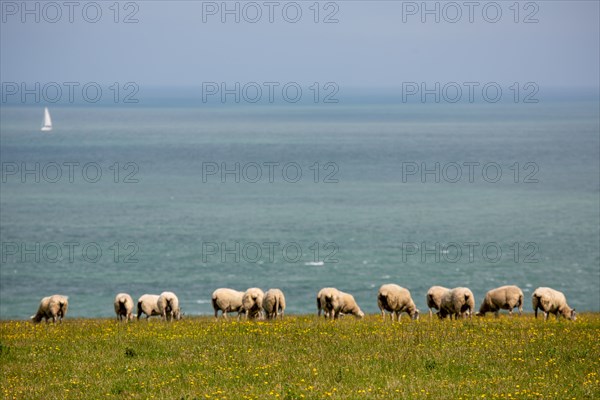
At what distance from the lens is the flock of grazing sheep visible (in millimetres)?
33000

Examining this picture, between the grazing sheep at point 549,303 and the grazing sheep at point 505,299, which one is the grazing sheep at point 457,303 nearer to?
the grazing sheep at point 549,303

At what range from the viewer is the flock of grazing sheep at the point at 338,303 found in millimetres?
33000

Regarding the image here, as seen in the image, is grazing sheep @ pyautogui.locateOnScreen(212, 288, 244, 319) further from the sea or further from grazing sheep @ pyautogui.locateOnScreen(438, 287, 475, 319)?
the sea

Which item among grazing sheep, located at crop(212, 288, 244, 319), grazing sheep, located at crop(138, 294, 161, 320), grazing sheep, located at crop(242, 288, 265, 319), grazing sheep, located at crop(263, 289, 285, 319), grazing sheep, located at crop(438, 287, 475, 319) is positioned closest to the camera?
grazing sheep, located at crop(438, 287, 475, 319)

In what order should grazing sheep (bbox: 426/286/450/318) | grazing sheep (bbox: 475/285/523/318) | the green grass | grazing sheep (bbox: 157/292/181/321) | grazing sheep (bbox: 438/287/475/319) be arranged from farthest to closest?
grazing sheep (bbox: 475/285/523/318)
grazing sheep (bbox: 426/286/450/318)
grazing sheep (bbox: 157/292/181/321)
grazing sheep (bbox: 438/287/475/319)
the green grass

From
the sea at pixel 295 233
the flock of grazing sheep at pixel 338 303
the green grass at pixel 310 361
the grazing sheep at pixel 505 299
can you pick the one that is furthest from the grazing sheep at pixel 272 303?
the sea at pixel 295 233

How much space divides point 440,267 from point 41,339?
205ft

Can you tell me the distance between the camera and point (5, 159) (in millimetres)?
190875

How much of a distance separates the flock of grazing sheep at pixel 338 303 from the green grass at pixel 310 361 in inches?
236

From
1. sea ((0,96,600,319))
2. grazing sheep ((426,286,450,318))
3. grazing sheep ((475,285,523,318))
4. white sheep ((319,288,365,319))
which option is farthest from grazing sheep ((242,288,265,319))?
sea ((0,96,600,319))

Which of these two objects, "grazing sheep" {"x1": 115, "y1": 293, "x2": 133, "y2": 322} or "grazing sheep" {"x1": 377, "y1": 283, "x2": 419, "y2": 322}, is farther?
"grazing sheep" {"x1": 115, "y1": 293, "x2": 133, "y2": 322}

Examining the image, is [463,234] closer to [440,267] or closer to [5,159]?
[440,267]

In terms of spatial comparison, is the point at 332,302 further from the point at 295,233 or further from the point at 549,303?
the point at 295,233

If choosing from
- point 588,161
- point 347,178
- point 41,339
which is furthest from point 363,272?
point 588,161
